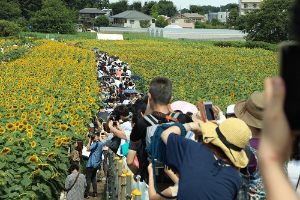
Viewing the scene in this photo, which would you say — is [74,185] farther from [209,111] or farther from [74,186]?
[209,111]

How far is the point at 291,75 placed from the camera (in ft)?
3.24

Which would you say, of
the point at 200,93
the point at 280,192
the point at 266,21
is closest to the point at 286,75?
the point at 280,192

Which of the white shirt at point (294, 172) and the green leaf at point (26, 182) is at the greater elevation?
the white shirt at point (294, 172)

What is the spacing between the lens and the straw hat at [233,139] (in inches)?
98.8

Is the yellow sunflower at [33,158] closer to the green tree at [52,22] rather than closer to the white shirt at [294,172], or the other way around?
the white shirt at [294,172]

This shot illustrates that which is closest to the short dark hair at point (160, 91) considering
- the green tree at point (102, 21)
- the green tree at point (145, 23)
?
the green tree at point (102, 21)

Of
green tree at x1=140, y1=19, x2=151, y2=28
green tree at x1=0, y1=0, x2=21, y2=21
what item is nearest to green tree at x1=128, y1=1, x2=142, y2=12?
green tree at x1=140, y1=19, x2=151, y2=28

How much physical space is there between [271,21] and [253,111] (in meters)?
57.2

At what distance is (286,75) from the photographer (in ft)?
3.25

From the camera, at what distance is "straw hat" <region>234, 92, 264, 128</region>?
11.1ft

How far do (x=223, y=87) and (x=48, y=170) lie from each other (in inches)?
454

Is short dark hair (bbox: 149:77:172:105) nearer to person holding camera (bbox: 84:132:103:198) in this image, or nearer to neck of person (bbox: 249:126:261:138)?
neck of person (bbox: 249:126:261:138)

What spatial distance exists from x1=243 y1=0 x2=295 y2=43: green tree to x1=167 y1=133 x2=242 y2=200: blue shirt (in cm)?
5692

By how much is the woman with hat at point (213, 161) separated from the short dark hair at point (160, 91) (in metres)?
1.07
